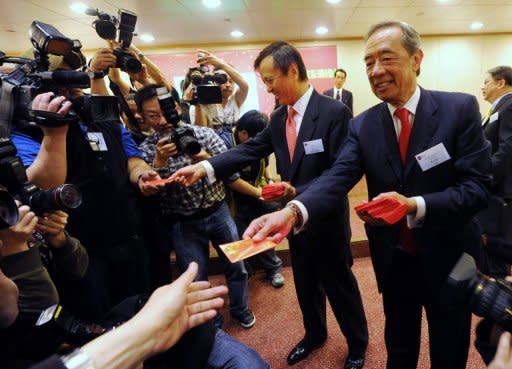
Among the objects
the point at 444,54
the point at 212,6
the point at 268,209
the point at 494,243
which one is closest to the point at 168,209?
the point at 268,209

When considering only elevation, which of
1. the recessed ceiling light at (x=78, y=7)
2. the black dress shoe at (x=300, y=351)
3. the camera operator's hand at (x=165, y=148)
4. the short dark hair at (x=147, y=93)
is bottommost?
the black dress shoe at (x=300, y=351)

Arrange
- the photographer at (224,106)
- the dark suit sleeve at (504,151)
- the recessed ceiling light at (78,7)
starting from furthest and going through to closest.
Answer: the recessed ceiling light at (78,7) → the photographer at (224,106) → the dark suit sleeve at (504,151)

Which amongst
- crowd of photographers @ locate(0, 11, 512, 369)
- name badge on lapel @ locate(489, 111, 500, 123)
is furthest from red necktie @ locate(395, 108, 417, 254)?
name badge on lapel @ locate(489, 111, 500, 123)

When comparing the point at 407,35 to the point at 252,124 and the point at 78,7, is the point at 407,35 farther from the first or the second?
the point at 78,7

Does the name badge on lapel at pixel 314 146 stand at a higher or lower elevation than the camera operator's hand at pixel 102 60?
lower

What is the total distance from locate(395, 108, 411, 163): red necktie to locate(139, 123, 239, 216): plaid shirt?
1033 millimetres

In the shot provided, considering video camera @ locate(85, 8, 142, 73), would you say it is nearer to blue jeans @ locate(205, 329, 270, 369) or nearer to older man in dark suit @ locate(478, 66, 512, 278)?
blue jeans @ locate(205, 329, 270, 369)

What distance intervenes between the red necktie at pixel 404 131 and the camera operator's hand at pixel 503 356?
67 cm

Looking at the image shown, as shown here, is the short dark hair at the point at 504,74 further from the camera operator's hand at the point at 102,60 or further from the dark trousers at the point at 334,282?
the camera operator's hand at the point at 102,60

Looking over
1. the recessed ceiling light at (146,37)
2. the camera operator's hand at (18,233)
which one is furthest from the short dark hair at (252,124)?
the recessed ceiling light at (146,37)

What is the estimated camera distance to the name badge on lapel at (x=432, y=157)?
3.37ft

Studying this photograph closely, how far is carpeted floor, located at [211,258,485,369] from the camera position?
1690mm

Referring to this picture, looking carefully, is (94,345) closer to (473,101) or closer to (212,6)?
(473,101)

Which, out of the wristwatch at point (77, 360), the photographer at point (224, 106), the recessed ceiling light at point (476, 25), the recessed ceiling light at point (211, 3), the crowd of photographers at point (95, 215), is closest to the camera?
the wristwatch at point (77, 360)
